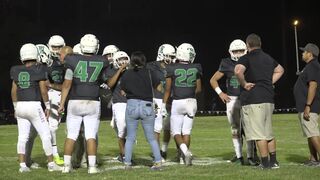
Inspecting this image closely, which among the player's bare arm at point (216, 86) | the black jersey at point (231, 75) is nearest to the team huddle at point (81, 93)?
the player's bare arm at point (216, 86)

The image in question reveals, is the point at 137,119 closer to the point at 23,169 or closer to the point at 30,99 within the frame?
the point at 30,99

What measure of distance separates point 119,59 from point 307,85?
3.45 metres

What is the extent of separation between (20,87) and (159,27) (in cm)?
2631

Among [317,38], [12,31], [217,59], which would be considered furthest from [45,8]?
[317,38]

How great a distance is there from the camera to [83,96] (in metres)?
9.42

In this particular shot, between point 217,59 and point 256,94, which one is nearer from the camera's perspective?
point 256,94

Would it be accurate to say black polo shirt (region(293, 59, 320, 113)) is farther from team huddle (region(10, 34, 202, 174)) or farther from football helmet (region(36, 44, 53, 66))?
football helmet (region(36, 44, 53, 66))

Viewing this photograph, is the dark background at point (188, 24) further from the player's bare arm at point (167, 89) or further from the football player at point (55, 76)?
the player's bare arm at point (167, 89)

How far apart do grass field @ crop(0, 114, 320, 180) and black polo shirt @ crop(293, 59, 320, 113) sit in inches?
41.2

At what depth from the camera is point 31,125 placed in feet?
33.2

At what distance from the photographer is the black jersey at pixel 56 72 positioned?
1120 centimetres

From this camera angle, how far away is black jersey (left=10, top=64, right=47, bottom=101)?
9.86 meters

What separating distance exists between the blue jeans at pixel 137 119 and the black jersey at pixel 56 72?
209cm

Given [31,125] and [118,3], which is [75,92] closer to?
[31,125]
